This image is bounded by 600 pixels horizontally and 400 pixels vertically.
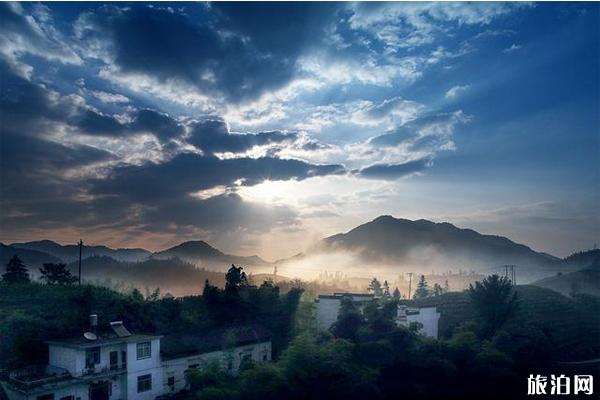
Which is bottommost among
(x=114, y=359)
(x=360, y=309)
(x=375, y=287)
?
(x=375, y=287)

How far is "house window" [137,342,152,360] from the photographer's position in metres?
22.5

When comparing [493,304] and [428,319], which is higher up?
[493,304]

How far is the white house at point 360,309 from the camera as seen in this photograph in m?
34.3

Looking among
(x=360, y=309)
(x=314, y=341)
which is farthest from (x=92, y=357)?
(x=360, y=309)

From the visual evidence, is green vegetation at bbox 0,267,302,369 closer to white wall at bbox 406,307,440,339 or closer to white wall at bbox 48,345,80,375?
white wall at bbox 48,345,80,375

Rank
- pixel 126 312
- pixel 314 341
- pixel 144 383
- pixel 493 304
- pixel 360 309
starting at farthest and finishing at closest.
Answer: pixel 493 304, pixel 360 309, pixel 126 312, pixel 314 341, pixel 144 383

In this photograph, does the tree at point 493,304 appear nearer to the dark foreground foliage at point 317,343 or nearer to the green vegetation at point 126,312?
the dark foreground foliage at point 317,343

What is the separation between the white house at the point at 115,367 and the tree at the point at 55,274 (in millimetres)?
17409

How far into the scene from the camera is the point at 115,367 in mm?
21703

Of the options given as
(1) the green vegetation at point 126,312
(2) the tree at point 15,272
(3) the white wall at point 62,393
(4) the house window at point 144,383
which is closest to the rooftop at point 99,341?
(1) the green vegetation at point 126,312

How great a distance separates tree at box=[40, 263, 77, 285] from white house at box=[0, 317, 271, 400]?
1741cm

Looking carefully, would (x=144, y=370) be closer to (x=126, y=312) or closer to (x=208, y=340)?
(x=208, y=340)

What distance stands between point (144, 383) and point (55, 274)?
20.6 meters

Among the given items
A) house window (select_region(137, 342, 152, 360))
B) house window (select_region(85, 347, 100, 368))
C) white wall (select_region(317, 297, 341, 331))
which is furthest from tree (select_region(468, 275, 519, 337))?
house window (select_region(85, 347, 100, 368))
